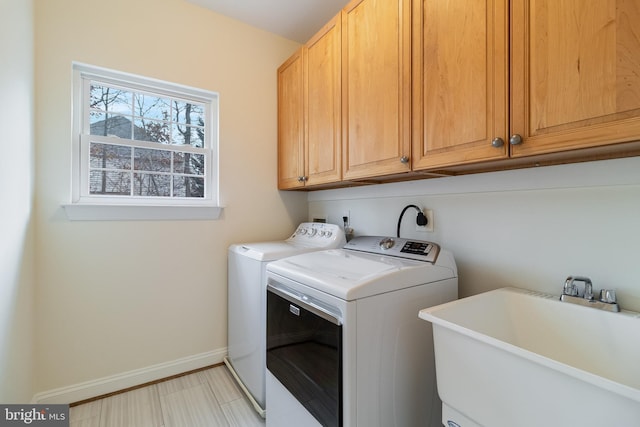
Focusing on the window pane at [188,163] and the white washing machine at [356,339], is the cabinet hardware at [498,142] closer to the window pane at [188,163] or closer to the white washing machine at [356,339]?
the white washing machine at [356,339]

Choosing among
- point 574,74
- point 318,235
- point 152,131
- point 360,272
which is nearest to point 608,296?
point 574,74

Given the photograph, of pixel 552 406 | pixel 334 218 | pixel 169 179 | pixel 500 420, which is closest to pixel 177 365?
pixel 169 179

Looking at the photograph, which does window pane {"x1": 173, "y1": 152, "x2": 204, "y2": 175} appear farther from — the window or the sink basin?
the sink basin

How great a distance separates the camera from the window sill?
1.72 metres

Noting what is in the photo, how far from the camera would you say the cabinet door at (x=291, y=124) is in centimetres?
211

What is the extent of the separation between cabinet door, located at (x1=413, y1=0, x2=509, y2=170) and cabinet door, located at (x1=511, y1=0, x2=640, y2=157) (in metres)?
0.05

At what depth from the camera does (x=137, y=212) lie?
1.91 metres

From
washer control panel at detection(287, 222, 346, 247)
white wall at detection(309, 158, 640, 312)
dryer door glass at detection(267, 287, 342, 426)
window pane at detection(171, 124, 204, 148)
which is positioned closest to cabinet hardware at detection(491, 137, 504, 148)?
white wall at detection(309, 158, 640, 312)

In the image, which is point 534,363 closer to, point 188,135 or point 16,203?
point 16,203

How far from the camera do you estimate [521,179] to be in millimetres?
1256

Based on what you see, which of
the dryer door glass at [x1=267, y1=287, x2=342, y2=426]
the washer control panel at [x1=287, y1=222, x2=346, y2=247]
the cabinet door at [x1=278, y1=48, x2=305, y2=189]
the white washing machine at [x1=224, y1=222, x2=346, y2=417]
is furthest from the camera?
the cabinet door at [x1=278, y1=48, x2=305, y2=189]

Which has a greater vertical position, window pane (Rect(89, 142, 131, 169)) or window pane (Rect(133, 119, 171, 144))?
window pane (Rect(133, 119, 171, 144))

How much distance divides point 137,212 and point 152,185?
0.24 m

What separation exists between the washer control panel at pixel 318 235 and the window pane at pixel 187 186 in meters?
0.83
